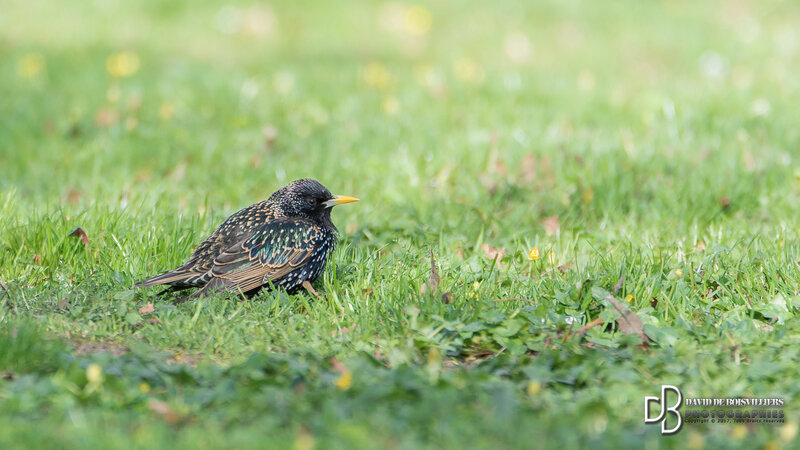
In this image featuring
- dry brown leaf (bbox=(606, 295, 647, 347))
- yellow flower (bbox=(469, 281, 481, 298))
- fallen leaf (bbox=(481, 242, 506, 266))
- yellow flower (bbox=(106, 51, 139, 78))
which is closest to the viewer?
dry brown leaf (bbox=(606, 295, 647, 347))

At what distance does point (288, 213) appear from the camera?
5.75 metres

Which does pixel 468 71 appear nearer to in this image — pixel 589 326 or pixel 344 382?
pixel 589 326

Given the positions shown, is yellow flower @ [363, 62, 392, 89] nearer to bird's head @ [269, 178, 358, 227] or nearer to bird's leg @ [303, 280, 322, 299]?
bird's head @ [269, 178, 358, 227]

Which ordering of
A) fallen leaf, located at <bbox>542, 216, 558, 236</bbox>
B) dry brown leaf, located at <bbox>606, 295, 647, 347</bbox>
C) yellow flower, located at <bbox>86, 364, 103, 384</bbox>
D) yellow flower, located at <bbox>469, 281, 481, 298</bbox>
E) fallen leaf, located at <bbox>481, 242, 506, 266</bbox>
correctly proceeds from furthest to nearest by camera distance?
fallen leaf, located at <bbox>542, 216, 558, 236</bbox> < fallen leaf, located at <bbox>481, 242, 506, 266</bbox> < yellow flower, located at <bbox>469, 281, 481, 298</bbox> < dry brown leaf, located at <bbox>606, 295, 647, 347</bbox> < yellow flower, located at <bbox>86, 364, 103, 384</bbox>

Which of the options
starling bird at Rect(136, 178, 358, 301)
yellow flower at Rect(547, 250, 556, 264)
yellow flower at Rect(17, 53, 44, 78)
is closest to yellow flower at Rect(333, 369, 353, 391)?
starling bird at Rect(136, 178, 358, 301)

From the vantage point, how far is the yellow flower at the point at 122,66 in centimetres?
1005

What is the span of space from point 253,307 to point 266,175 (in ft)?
9.29

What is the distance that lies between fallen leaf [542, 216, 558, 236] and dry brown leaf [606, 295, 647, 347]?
178cm

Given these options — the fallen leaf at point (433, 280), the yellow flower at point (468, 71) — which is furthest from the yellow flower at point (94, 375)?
the yellow flower at point (468, 71)

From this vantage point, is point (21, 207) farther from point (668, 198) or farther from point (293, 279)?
point (668, 198)

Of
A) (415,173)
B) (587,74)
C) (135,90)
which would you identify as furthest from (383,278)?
(587,74)

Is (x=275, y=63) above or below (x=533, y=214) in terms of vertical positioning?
above

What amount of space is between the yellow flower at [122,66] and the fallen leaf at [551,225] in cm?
579

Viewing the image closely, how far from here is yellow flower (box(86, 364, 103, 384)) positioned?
12.3 feet
